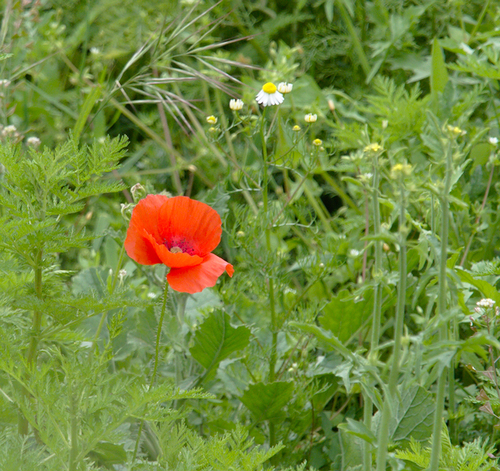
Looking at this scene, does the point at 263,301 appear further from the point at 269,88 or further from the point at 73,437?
the point at 73,437

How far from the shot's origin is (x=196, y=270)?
95 cm

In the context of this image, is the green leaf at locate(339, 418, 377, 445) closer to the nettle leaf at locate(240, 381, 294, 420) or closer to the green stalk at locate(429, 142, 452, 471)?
A: the green stalk at locate(429, 142, 452, 471)

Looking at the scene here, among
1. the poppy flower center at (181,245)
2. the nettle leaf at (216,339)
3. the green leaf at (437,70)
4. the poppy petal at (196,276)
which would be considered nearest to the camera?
the poppy petal at (196,276)

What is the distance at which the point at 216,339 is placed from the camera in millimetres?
1148

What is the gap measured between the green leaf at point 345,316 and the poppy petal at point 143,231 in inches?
16.2

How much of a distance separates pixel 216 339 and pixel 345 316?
0.91 feet

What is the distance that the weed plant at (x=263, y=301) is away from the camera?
0.79 metres

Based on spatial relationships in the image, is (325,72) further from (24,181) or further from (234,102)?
(24,181)

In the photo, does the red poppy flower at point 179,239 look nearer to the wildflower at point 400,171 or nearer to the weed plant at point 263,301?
the weed plant at point 263,301

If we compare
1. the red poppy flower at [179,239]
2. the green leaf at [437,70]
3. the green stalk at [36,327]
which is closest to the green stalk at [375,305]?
the red poppy flower at [179,239]

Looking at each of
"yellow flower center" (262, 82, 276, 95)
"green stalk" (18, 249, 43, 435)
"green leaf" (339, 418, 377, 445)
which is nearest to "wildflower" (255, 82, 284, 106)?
"yellow flower center" (262, 82, 276, 95)

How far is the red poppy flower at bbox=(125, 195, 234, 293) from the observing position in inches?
36.1

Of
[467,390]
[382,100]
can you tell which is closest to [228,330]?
[467,390]

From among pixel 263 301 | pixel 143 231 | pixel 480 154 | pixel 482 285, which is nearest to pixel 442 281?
pixel 482 285
